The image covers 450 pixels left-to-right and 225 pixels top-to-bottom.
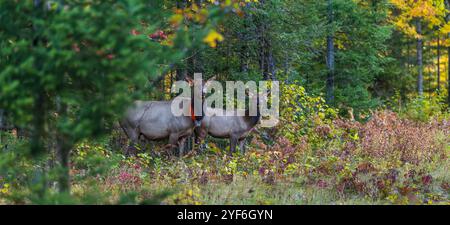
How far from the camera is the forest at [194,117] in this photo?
456 cm

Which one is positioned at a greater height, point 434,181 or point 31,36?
point 31,36

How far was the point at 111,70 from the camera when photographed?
450 cm

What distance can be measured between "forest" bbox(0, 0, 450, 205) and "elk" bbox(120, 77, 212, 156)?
0.15 ft

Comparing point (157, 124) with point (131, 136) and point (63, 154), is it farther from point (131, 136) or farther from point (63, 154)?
point (63, 154)

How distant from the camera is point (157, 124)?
12867 mm

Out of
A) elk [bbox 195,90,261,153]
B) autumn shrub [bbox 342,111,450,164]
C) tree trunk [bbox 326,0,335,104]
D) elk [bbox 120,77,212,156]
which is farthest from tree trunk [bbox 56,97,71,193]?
tree trunk [bbox 326,0,335,104]

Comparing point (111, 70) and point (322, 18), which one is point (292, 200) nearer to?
point (111, 70)

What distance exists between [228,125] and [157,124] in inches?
68.7

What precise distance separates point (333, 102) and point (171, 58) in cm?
1426

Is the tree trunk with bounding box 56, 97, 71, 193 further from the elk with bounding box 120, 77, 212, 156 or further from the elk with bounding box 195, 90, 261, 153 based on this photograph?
the elk with bounding box 195, 90, 261, 153

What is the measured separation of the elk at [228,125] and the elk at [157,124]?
0.64 metres

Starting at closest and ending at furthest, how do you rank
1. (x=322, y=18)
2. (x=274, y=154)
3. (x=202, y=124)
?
(x=274, y=154) → (x=202, y=124) → (x=322, y=18)
